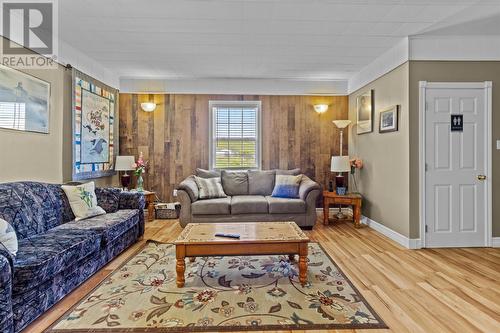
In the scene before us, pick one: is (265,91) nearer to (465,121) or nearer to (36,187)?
(465,121)

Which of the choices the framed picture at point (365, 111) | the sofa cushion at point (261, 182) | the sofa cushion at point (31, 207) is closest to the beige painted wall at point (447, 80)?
the framed picture at point (365, 111)

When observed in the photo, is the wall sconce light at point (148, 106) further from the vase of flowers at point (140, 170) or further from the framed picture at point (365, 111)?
the framed picture at point (365, 111)

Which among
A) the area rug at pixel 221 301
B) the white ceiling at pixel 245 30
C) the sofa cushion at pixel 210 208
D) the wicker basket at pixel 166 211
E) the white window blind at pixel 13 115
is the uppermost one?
the white ceiling at pixel 245 30

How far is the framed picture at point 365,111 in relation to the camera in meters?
4.70

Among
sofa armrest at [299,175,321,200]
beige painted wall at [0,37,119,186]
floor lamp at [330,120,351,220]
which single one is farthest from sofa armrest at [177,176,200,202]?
floor lamp at [330,120,351,220]

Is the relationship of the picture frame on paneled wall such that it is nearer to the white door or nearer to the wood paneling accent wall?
the wood paneling accent wall

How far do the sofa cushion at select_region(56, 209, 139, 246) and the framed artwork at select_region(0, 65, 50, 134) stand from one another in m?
1.19

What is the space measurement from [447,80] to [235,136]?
11.5 ft

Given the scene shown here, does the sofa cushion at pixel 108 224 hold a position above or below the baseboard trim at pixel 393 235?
above

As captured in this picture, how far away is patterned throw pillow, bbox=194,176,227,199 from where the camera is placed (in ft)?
15.5

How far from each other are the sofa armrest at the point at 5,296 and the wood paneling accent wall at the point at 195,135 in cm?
386

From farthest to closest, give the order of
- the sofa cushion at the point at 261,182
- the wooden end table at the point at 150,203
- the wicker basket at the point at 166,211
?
1. the wicker basket at the point at 166,211
2. the sofa cushion at the point at 261,182
3. the wooden end table at the point at 150,203

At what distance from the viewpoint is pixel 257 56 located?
441 cm

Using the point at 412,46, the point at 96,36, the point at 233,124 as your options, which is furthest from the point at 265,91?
the point at 96,36
